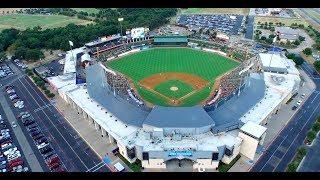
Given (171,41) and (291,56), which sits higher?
(291,56)

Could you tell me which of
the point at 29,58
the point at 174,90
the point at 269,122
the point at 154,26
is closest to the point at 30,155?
the point at 174,90

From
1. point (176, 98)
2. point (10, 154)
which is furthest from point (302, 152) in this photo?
point (10, 154)

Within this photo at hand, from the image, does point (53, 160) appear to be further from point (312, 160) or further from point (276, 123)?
point (312, 160)

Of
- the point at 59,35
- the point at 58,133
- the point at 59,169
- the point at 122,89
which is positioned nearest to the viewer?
the point at 59,169

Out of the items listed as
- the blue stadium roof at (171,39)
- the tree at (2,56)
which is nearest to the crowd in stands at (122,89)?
the blue stadium roof at (171,39)

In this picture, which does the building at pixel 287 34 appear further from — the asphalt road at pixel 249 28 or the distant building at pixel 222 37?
the distant building at pixel 222 37

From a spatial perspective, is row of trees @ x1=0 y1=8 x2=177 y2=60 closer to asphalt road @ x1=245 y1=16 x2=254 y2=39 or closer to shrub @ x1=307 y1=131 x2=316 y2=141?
asphalt road @ x1=245 y1=16 x2=254 y2=39
